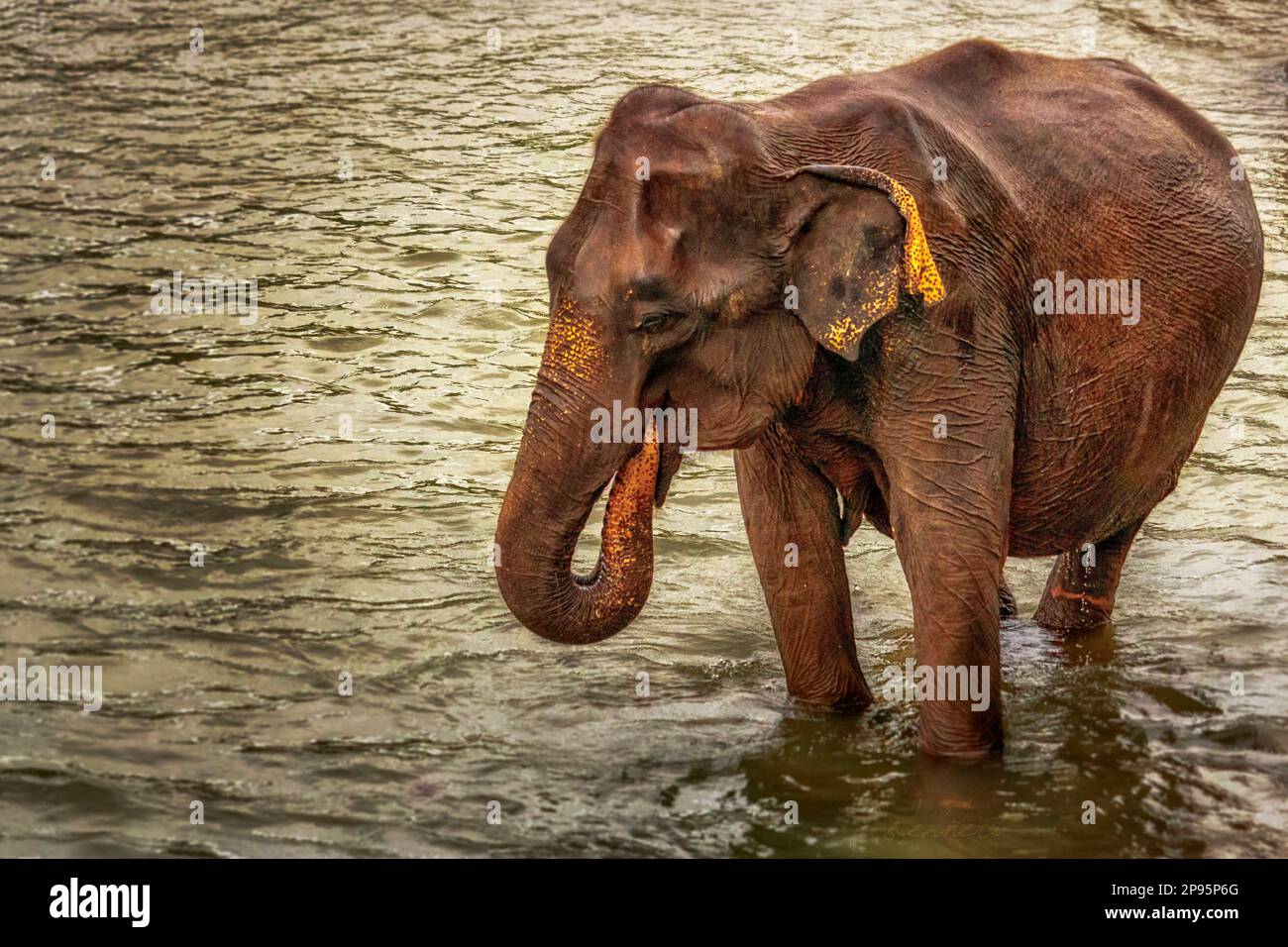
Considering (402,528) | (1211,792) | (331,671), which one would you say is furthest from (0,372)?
(1211,792)

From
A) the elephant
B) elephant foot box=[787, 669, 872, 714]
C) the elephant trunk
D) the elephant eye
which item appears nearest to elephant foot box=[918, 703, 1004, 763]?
the elephant

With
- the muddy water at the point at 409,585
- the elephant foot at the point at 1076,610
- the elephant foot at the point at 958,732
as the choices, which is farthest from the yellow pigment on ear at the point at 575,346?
the elephant foot at the point at 1076,610

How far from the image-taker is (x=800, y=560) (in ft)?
21.7

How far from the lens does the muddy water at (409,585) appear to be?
20.8 ft

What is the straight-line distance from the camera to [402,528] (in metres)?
8.84

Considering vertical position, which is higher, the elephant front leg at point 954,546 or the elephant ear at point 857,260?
the elephant ear at point 857,260

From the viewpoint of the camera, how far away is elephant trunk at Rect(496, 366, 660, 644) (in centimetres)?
565

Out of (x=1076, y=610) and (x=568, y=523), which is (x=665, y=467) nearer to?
(x=568, y=523)

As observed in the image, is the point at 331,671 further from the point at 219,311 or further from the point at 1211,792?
the point at 219,311

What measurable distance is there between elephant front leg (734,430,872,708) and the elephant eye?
99cm

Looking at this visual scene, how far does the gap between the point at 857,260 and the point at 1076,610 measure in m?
2.79

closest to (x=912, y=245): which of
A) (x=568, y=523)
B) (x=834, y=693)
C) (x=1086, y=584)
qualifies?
(x=568, y=523)

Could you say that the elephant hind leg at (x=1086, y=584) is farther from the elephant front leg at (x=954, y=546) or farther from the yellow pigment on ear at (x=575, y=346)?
the yellow pigment on ear at (x=575, y=346)

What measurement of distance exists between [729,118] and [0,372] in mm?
6188
